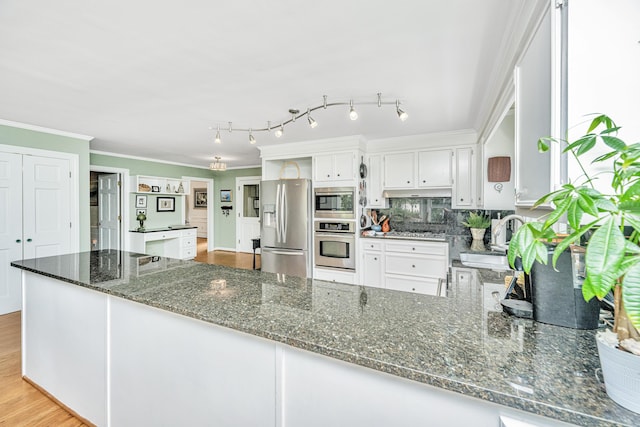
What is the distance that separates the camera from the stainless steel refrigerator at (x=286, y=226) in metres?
4.59

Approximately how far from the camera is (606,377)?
631 millimetres

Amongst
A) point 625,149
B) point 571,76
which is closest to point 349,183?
point 571,76

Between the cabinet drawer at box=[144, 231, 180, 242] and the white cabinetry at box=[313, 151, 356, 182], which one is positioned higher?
the white cabinetry at box=[313, 151, 356, 182]

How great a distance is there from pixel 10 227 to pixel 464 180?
5741mm

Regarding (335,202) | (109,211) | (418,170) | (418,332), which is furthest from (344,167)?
(109,211)

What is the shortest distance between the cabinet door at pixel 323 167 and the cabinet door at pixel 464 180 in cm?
177

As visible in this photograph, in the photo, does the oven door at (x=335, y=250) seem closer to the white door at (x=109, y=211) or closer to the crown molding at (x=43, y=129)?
the crown molding at (x=43, y=129)

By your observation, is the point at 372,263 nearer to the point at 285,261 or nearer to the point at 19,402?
the point at 285,261

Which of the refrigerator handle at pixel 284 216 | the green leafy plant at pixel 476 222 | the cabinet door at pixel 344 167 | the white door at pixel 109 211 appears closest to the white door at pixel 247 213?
the white door at pixel 109 211

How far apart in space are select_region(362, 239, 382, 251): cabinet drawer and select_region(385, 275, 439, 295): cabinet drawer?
43 cm

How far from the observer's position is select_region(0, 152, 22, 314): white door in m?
3.48

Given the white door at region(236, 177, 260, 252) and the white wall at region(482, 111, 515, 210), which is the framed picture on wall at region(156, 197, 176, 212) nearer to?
the white door at region(236, 177, 260, 252)

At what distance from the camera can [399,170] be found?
4.36m

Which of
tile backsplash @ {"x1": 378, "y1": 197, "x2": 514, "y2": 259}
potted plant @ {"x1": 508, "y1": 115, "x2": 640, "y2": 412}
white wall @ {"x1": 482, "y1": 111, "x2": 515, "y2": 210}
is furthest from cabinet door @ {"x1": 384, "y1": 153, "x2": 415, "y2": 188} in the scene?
potted plant @ {"x1": 508, "y1": 115, "x2": 640, "y2": 412}
